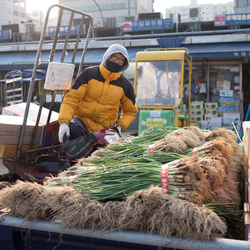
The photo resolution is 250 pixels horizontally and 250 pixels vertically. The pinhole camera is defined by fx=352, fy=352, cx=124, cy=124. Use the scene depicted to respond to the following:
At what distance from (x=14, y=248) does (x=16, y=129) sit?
230 centimetres

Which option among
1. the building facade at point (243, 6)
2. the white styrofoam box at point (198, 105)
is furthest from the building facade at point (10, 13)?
the white styrofoam box at point (198, 105)

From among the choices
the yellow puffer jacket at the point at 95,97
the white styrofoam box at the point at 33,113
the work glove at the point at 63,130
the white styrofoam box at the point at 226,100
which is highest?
the yellow puffer jacket at the point at 95,97

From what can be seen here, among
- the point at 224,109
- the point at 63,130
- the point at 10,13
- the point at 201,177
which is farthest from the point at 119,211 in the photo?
the point at 10,13

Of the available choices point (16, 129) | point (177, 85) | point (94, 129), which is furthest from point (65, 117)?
point (177, 85)

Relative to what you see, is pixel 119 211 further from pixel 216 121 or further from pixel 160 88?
pixel 216 121

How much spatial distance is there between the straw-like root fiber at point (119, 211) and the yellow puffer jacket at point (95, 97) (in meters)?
1.82

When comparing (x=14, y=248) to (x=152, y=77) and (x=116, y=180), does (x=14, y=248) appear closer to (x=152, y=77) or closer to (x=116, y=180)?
(x=116, y=180)

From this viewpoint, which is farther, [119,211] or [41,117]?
[41,117]

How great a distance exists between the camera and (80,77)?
165 inches

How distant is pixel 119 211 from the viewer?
2074 mm

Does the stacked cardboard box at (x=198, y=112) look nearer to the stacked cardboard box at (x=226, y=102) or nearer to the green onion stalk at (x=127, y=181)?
the stacked cardboard box at (x=226, y=102)

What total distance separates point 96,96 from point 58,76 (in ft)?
1.81

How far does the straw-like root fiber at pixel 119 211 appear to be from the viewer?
1897 millimetres

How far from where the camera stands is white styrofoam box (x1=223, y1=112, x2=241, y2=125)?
1310cm
